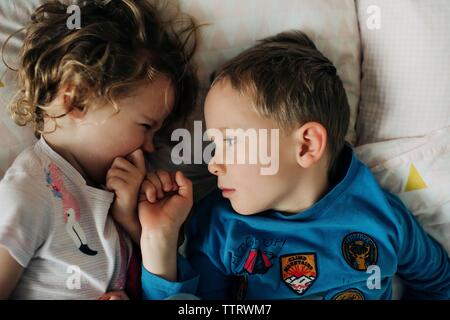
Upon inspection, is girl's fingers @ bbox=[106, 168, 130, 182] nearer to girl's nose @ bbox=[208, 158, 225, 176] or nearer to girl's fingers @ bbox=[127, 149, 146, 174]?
girl's fingers @ bbox=[127, 149, 146, 174]

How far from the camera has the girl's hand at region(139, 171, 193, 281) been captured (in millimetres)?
877

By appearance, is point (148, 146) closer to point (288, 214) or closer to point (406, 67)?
point (288, 214)

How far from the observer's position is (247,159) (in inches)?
35.0

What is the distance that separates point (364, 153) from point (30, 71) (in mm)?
707

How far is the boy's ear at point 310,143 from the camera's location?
2.85 ft

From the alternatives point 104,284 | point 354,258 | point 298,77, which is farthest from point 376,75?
point 104,284

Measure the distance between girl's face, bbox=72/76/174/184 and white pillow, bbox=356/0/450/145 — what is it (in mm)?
450

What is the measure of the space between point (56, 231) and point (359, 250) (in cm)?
57

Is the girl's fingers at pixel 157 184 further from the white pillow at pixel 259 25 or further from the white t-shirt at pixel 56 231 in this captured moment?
the white pillow at pixel 259 25

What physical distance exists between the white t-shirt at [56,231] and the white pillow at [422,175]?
579 mm

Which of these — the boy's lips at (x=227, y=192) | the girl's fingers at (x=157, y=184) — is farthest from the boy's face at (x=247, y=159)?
the girl's fingers at (x=157, y=184)

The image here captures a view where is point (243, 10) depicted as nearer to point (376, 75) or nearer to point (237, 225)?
point (376, 75)

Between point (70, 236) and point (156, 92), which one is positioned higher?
point (156, 92)

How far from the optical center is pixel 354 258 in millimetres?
928
